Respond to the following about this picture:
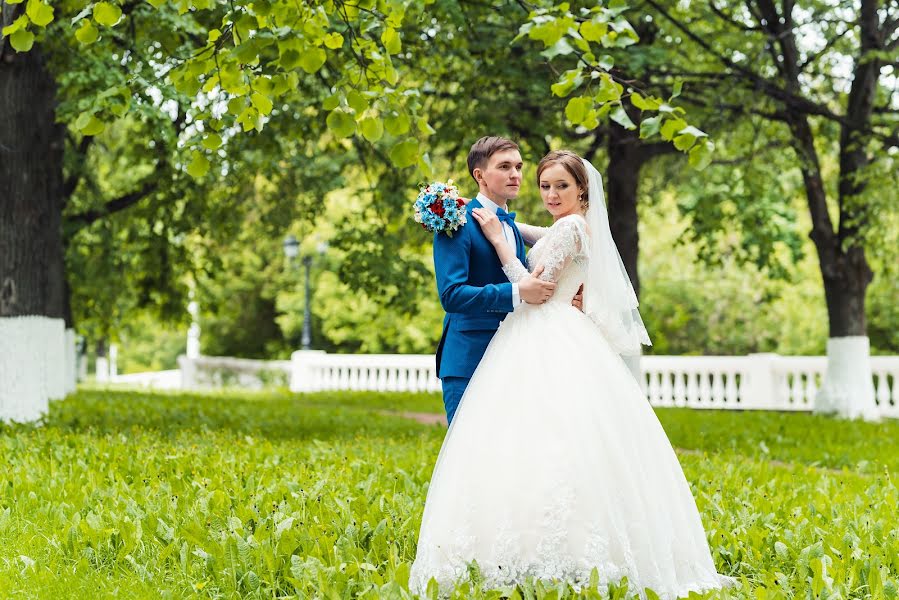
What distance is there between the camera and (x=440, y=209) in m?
4.48

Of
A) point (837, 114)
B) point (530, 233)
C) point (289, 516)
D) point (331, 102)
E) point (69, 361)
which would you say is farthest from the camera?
point (69, 361)

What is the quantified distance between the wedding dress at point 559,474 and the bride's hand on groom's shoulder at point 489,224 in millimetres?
152

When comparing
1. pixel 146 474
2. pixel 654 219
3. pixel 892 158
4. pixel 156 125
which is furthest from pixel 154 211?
pixel 654 219

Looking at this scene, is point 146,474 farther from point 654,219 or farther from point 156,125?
point 654,219

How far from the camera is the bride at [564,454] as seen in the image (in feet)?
13.4

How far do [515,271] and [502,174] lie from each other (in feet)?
1.57

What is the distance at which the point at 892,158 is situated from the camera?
13.3 meters

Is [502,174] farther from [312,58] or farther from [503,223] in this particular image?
[312,58]

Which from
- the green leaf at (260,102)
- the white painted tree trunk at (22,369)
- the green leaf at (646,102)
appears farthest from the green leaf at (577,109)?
the white painted tree trunk at (22,369)

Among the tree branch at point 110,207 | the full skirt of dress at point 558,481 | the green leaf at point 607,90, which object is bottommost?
the full skirt of dress at point 558,481

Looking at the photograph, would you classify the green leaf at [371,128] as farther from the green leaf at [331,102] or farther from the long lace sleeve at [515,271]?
the long lace sleeve at [515,271]

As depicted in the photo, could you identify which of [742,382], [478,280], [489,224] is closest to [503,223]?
[489,224]

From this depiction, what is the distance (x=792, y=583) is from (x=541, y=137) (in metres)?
9.40

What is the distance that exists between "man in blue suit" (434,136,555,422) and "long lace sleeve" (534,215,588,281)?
6 cm
